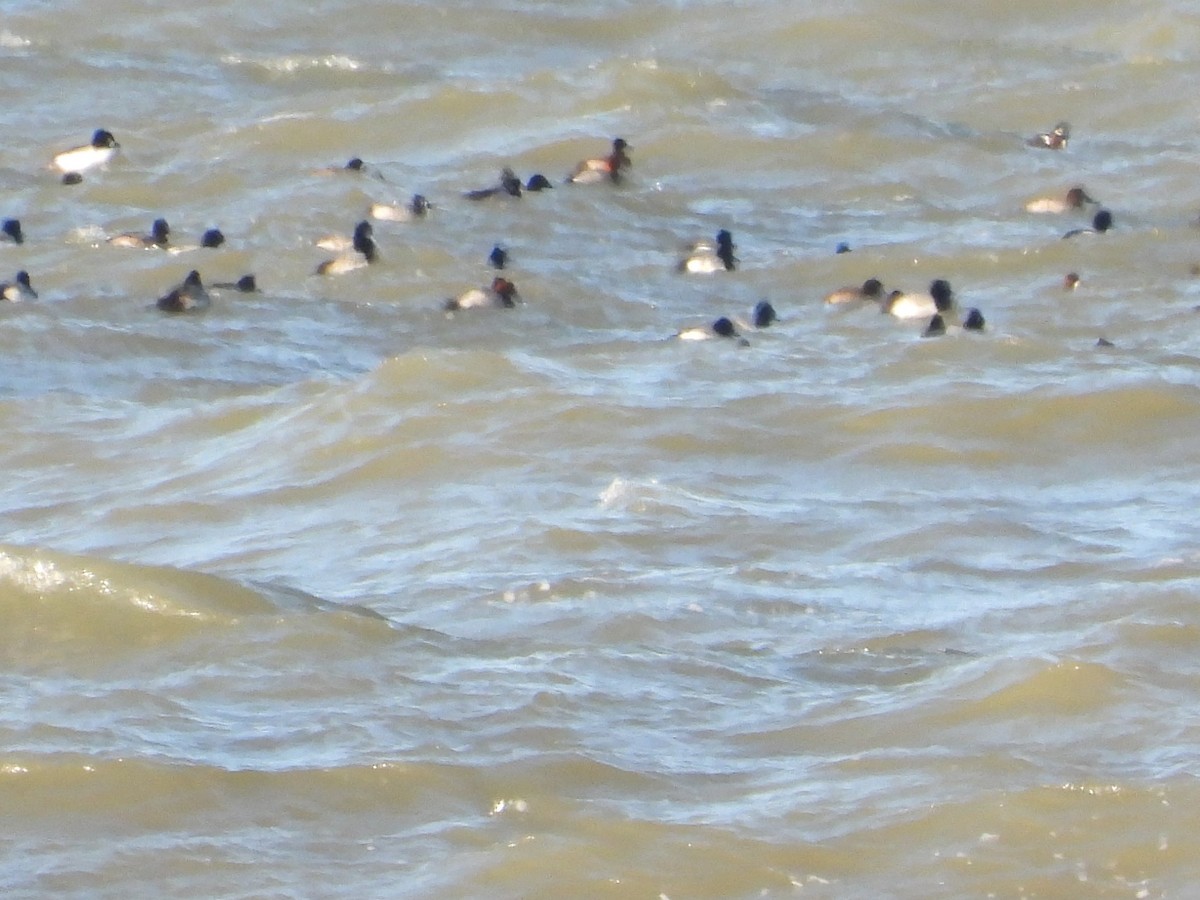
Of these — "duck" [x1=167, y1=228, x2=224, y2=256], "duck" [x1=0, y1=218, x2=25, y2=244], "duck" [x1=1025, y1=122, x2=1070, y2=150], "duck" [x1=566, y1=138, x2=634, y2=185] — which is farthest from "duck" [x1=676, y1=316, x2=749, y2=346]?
"duck" [x1=1025, y1=122, x2=1070, y2=150]

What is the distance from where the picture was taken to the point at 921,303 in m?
16.1

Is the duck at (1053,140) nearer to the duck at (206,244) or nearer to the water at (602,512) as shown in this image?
the water at (602,512)

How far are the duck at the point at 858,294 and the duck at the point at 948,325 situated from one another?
0.97 meters

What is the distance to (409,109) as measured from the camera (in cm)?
2366

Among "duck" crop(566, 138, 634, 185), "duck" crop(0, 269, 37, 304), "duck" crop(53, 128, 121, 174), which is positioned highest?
"duck" crop(53, 128, 121, 174)

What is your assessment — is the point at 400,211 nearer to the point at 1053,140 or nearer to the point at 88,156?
the point at 88,156

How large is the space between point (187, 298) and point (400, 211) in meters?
3.04

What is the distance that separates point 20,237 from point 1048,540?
9.77 m

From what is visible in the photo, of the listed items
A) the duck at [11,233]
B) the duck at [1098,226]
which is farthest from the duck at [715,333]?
the duck at [11,233]

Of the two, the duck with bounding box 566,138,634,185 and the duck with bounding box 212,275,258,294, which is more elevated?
the duck with bounding box 566,138,634,185

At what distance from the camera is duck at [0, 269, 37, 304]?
16.3m

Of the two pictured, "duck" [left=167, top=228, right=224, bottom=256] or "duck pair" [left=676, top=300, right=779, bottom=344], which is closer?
"duck pair" [left=676, top=300, right=779, bottom=344]

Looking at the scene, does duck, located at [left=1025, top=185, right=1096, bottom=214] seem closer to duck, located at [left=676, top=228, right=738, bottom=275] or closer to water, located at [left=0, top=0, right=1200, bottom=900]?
water, located at [left=0, top=0, right=1200, bottom=900]

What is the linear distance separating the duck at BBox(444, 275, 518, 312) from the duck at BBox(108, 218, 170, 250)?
242 centimetres
